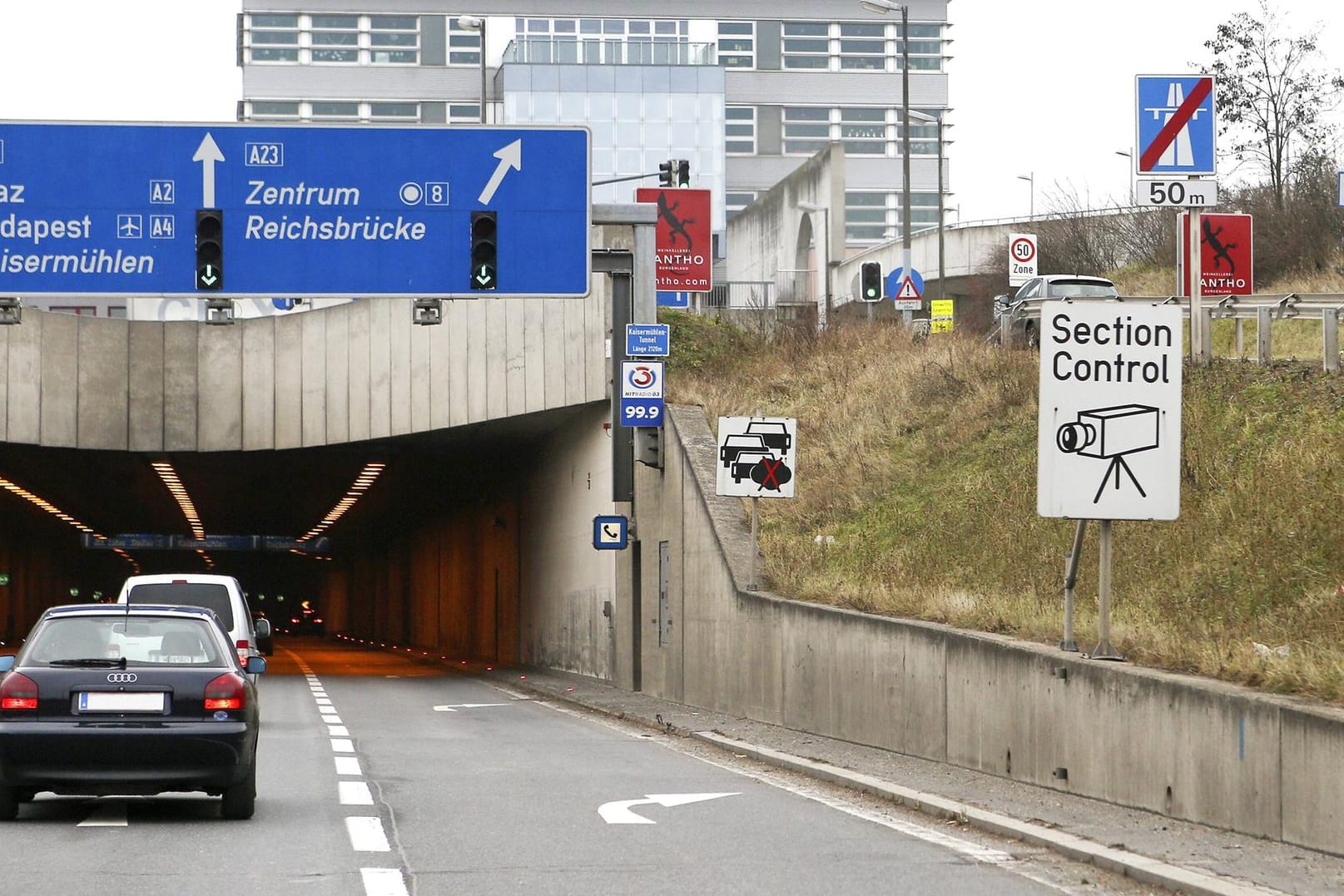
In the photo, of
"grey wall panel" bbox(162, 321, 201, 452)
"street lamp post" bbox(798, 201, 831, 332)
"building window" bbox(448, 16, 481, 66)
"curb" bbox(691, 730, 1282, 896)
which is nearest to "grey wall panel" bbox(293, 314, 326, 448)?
"grey wall panel" bbox(162, 321, 201, 452)

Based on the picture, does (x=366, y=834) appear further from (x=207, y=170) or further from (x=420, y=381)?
(x=420, y=381)

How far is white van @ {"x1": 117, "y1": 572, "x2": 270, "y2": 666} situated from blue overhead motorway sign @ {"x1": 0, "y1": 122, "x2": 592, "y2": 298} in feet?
11.8

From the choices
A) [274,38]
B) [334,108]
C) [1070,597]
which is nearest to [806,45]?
[334,108]

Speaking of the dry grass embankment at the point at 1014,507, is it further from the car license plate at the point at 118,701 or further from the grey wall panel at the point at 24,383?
the grey wall panel at the point at 24,383

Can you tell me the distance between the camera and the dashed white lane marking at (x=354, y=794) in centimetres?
1398

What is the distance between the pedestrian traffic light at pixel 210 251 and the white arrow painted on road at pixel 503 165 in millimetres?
3257

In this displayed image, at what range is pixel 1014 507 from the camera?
2264 cm

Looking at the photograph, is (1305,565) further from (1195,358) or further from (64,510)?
(64,510)

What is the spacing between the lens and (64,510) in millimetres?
61438

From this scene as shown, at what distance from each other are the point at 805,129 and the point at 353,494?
54.8m

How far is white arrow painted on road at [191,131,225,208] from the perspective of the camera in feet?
78.6

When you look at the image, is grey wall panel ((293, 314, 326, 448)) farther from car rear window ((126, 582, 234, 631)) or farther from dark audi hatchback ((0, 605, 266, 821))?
dark audi hatchback ((0, 605, 266, 821))

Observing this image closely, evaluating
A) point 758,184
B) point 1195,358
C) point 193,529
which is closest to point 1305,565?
point 1195,358

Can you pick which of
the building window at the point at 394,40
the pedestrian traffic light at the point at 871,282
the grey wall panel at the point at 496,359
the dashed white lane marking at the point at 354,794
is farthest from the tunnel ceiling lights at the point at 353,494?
the building window at the point at 394,40
